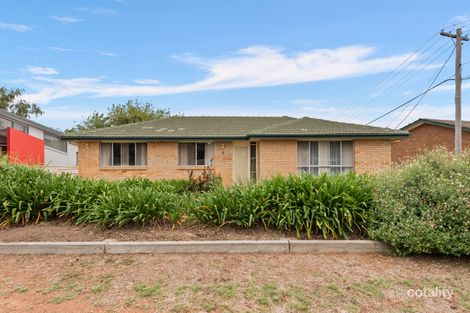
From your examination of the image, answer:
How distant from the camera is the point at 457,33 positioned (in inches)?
541

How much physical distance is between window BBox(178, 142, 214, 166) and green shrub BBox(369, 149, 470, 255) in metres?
9.54

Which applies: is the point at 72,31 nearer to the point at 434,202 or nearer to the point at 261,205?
the point at 261,205

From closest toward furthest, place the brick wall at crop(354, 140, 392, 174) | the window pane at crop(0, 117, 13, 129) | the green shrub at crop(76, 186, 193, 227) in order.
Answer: the green shrub at crop(76, 186, 193, 227), the brick wall at crop(354, 140, 392, 174), the window pane at crop(0, 117, 13, 129)

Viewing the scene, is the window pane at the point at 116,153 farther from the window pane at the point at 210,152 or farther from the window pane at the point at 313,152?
the window pane at the point at 313,152

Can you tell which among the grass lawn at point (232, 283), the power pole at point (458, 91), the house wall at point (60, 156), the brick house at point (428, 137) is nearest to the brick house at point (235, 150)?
the power pole at point (458, 91)

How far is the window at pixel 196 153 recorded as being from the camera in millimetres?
13969

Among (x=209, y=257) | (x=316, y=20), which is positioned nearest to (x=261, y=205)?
(x=209, y=257)

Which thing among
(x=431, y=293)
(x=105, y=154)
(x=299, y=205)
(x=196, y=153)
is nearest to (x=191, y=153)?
(x=196, y=153)

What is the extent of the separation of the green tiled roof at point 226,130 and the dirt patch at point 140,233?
771 centimetres

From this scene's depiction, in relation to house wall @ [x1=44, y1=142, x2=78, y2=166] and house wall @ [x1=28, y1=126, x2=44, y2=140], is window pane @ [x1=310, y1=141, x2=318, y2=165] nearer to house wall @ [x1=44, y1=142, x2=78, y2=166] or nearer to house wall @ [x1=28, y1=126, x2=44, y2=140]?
house wall @ [x1=44, y1=142, x2=78, y2=166]

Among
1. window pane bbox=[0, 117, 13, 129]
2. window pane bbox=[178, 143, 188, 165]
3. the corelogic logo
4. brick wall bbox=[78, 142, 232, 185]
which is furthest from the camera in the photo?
window pane bbox=[0, 117, 13, 129]

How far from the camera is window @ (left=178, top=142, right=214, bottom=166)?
14.0 metres

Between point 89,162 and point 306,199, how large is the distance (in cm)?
1154

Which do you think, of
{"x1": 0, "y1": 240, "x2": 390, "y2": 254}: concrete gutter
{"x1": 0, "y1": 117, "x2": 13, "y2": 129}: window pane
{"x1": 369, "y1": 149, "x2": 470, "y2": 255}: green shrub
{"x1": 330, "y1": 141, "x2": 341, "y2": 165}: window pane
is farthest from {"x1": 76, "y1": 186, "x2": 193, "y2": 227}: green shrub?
{"x1": 0, "y1": 117, "x2": 13, "y2": 129}: window pane
